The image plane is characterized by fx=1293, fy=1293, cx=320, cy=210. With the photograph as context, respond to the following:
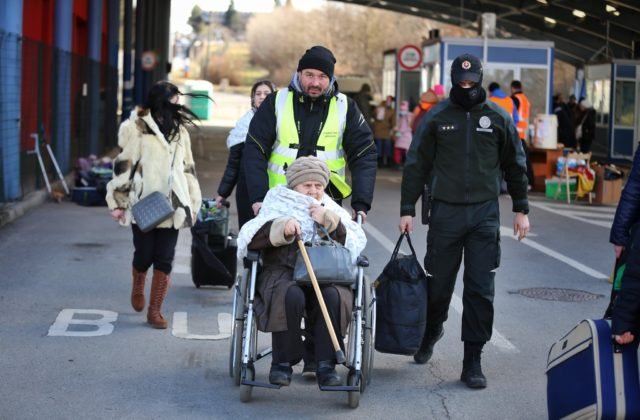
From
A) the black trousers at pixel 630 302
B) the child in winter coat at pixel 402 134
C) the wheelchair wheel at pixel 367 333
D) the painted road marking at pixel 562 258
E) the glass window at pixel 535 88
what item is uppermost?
the glass window at pixel 535 88

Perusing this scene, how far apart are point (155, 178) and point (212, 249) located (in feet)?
5.12

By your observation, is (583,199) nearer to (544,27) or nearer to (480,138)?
(480,138)

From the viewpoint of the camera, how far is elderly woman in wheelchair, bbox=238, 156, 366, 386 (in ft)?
22.0

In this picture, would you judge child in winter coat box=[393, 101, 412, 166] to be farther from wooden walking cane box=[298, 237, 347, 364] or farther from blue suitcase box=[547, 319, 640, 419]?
blue suitcase box=[547, 319, 640, 419]

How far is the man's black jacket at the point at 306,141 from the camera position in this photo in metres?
7.34

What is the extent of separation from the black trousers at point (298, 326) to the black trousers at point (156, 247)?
228 centimetres

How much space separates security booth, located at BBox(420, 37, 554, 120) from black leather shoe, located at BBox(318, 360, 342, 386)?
61.2ft

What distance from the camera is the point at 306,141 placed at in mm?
7371

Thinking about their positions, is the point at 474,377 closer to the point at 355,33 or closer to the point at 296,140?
the point at 296,140

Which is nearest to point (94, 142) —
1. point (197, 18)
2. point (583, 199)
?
point (583, 199)

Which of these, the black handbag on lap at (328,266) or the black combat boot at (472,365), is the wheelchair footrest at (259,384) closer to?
the black handbag on lap at (328,266)

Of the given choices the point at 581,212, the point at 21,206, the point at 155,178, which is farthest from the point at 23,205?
the point at 155,178

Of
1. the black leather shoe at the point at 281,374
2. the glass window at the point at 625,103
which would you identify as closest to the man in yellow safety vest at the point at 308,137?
the black leather shoe at the point at 281,374

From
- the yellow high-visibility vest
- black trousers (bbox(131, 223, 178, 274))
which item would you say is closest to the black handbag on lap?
the yellow high-visibility vest
